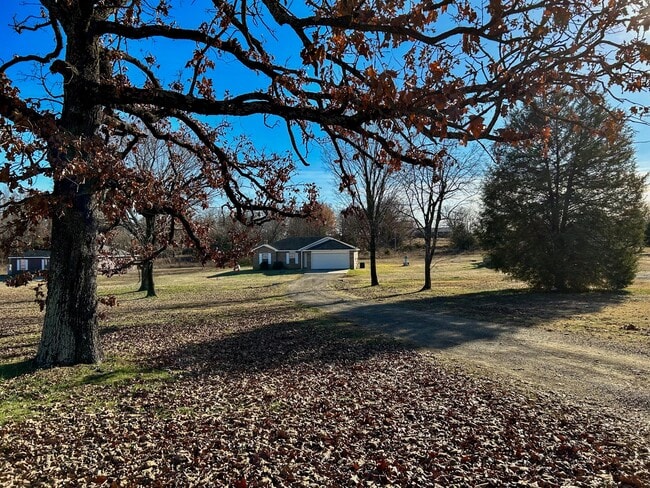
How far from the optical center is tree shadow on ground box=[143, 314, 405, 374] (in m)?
8.46

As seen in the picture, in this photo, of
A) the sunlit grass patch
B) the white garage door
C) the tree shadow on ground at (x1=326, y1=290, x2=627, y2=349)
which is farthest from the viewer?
the white garage door

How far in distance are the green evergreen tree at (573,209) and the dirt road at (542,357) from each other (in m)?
9.88

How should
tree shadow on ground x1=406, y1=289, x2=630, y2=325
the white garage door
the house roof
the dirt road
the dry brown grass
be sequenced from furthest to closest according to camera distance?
the house roof → the white garage door → tree shadow on ground x1=406, y1=289, x2=630, y2=325 → the dry brown grass → the dirt road

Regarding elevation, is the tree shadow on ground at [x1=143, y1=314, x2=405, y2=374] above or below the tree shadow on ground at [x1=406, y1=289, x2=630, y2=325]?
above

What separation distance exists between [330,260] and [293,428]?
2009 inches

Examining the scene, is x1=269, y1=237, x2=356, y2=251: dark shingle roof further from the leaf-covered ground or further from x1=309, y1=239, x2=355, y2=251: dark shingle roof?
the leaf-covered ground

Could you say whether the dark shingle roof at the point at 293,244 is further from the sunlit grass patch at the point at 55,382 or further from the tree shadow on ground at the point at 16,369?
the sunlit grass patch at the point at 55,382

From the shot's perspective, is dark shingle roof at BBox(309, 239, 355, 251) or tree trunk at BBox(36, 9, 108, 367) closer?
tree trunk at BBox(36, 9, 108, 367)

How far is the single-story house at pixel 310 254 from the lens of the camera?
5584 centimetres

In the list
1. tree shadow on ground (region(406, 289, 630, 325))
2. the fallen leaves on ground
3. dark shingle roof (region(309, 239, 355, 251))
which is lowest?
tree shadow on ground (region(406, 289, 630, 325))

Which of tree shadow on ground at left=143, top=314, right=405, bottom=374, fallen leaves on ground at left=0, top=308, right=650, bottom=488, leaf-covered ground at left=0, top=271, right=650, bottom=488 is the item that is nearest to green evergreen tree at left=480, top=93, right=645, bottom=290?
tree shadow on ground at left=143, top=314, right=405, bottom=374

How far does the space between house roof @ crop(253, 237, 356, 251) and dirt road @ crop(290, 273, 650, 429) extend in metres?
39.9

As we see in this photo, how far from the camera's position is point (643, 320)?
1415 cm

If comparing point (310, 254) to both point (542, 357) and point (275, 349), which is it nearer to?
point (275, 349)
